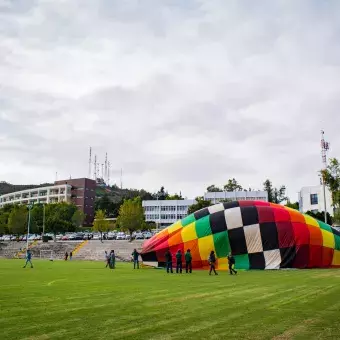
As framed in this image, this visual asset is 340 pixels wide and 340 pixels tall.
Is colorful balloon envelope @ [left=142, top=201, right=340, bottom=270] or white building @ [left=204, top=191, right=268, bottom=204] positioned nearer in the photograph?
colorful balloon envelope @ [left=142, top=201, right=340, bottom=270]

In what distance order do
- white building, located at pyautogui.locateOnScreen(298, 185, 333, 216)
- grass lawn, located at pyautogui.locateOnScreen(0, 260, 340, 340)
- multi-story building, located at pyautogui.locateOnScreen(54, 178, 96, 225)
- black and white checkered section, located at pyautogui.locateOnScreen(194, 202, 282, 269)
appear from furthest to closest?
multi-story building, located at pyautogui.locateOnScreen(54, 178, 96, 225) → white building, located at pyautogui.locateOnScreen(298, 185, 333, 216) → black and white checkered section, located at pyautogui.locateOnScreen(194, 202, 282, 269) → grass lawn, located at pyautogui.locateOnScreen(0, 260, 340, 340)

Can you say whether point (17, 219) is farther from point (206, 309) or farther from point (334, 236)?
point (206, 309)

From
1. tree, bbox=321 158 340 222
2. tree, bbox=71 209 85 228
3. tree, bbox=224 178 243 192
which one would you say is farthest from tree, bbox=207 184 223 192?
tree, bbox=321 158 340 222

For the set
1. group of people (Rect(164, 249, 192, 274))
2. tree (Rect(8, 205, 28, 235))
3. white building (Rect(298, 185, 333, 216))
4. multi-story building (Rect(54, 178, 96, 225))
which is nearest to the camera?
group of people (Rect(164, 249, 192, 274))

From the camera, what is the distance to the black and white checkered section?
31688 mm

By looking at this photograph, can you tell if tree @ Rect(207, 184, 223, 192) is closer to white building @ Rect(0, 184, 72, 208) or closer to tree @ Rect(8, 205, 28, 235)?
white building @ Rect(0, 184, 72, 208)

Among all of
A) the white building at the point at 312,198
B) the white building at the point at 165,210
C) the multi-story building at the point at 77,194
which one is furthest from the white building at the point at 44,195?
the white building at the point at 312,198

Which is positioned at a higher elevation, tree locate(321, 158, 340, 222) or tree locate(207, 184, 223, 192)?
tree locate(207, 184, 223, 192)

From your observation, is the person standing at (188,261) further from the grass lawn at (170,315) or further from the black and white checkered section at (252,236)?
the grass lawn at (170,315)

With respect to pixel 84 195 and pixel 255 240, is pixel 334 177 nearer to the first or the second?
pixel 255 240

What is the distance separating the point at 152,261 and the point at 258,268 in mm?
7944

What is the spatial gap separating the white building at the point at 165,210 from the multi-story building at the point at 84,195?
18.7 meters

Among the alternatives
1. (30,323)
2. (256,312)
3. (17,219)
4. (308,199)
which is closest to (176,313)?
(256,312)

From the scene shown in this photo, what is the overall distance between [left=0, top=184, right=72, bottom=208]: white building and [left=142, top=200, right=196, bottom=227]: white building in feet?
88.6
